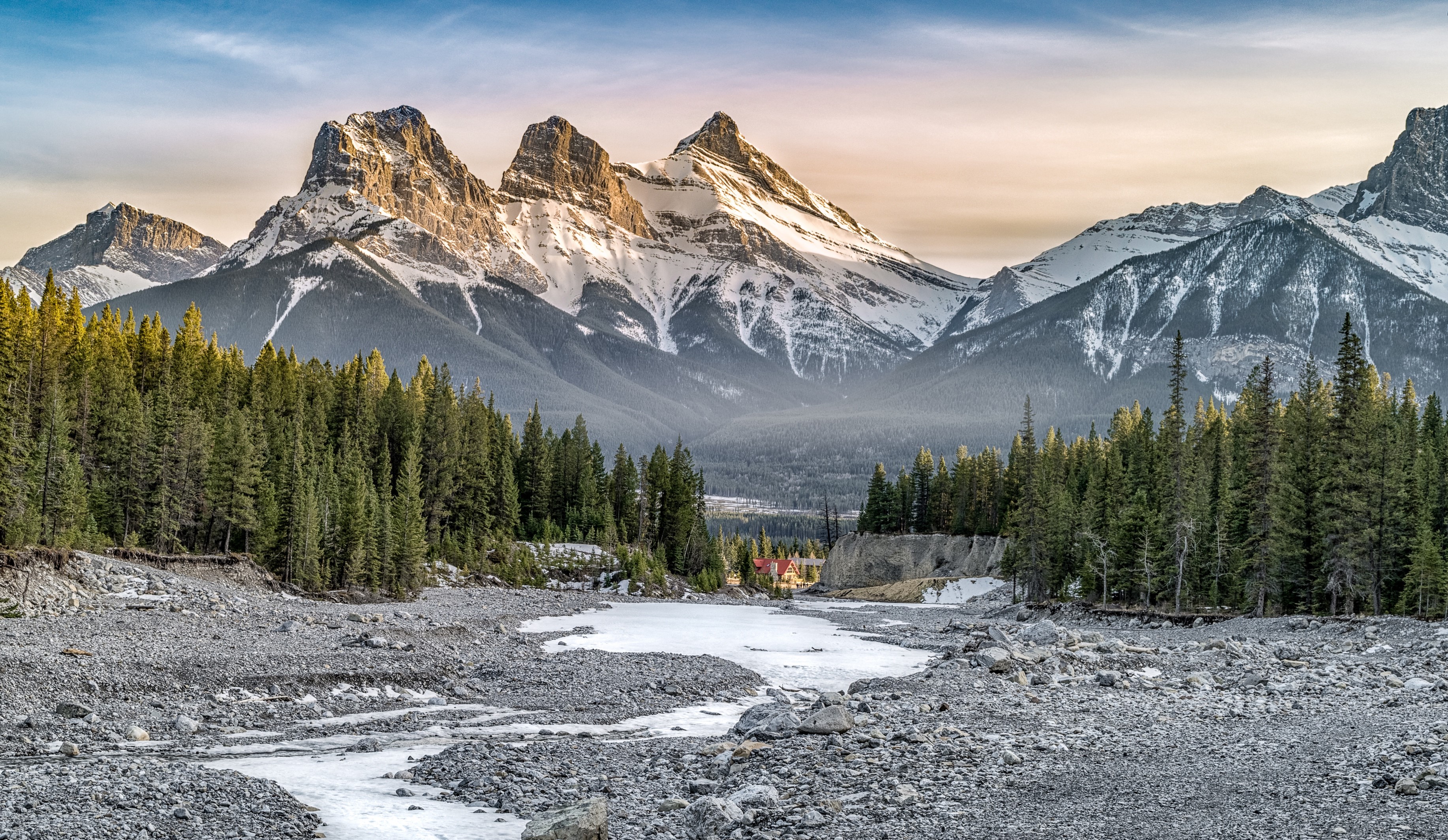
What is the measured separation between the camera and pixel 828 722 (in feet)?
76.0

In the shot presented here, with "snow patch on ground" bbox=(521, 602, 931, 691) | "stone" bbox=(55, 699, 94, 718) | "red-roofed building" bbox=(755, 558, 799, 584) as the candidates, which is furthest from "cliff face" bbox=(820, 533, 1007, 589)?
"stone" bbox=(55, 699, 94, 718)

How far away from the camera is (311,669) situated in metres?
31.6

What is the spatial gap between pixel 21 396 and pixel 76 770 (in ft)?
201

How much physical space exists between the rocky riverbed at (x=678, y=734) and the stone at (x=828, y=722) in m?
0.07

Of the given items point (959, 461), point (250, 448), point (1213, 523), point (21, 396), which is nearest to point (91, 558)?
point (250, 448)

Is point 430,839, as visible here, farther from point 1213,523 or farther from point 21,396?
point 21,396

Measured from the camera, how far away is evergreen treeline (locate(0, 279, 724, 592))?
60.8 meters

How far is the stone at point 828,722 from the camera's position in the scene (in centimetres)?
2303

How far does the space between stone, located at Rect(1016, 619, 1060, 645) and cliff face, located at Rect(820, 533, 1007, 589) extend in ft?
248

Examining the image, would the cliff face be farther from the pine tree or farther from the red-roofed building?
the pine tree

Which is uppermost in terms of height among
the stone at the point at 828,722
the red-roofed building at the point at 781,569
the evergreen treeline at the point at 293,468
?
the evergreen treeline at the point at 293,468

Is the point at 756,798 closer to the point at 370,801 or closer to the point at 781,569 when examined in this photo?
the point at 370,801

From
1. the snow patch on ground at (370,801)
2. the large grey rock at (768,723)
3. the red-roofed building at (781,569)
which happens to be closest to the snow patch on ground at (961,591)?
the red-roofed building at (781,569)

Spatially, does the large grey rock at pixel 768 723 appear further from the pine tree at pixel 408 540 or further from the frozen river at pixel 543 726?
the pine tree at pixel 408 540
